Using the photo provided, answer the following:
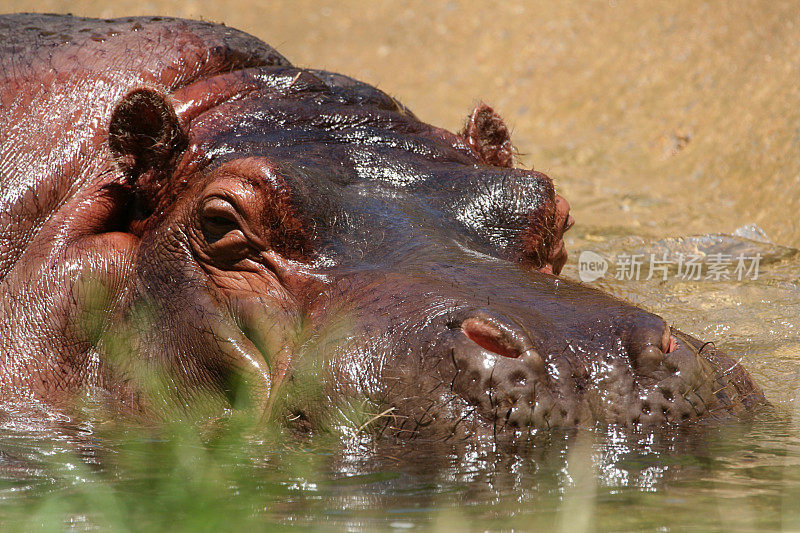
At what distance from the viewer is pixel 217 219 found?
354 cm

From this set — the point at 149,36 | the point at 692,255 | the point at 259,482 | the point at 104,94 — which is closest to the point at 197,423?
the point at 259,482

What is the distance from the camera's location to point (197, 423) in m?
3.43

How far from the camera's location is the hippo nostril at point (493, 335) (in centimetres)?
273

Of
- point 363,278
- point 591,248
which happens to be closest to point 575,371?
point 363,278

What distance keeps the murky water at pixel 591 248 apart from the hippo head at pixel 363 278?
14cm

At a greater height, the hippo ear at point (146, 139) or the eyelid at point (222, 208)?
the hippo ear at point (146, 139)

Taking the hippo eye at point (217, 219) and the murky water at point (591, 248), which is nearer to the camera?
the murky water at point (591, 248)

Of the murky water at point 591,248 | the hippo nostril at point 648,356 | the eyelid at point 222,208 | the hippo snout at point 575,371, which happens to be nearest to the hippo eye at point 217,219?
the eyelid at point 222,208

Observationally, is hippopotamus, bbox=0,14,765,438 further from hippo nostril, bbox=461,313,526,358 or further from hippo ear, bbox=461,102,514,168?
hippo ear, bbox=461,102,514,168

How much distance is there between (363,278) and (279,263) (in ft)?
1.17

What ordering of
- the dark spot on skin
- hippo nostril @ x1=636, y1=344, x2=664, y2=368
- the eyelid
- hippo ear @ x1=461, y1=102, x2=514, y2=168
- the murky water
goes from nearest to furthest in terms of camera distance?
the murky water
the dark spot on skin
hippo nostril @ x1=636, y1=344, x2=664, y2=368
the eyelid
hippo ear @ x1=461, y1=102, x2=514, y2=168

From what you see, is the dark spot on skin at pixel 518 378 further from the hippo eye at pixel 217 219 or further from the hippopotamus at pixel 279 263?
the hippo eye at pixel 217 219

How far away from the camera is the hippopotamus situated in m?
2.81

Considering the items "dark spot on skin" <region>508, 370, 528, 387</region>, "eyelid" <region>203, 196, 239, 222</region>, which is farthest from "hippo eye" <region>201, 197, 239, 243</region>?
"dark spot on skin" <region>508, 370, 528, 387</region>
